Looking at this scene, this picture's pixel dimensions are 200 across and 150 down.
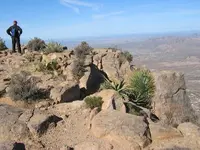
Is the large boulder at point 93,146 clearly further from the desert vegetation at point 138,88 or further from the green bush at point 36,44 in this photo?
the green bush at point 36,44

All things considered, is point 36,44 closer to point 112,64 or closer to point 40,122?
point 112,64

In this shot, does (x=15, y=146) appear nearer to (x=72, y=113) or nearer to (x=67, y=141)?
(x=67, y=141)

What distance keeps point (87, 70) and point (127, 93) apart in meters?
3.74

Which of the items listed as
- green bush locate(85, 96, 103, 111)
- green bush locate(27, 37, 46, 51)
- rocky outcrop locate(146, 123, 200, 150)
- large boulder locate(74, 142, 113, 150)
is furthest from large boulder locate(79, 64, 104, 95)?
green bush locate(27, 37, 46, 51)

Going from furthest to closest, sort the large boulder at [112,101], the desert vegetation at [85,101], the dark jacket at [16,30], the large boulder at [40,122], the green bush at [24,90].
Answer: the dark jacket at [16,30] → the green bush at [24,90] → the large boulder at [112,101] → the large boulder at [40,122] → the desert vegetation at [85,101]

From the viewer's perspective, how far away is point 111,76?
20812mm

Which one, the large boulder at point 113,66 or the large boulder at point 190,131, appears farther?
the large boulder at point 113,66

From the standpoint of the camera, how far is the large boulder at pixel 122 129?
33.3 ft

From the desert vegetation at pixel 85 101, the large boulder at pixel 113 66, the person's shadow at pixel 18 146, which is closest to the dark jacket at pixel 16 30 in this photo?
the desert vegetation at pixel 85 101

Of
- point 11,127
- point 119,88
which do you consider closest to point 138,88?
point 119,88

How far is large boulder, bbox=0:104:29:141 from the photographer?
10609 mm

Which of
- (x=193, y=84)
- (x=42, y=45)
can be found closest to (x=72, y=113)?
(x=42, y=45)

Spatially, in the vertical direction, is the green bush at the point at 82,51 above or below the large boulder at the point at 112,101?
above

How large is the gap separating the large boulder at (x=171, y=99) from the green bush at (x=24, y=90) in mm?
6288
